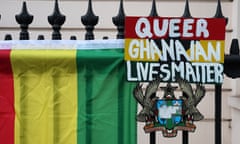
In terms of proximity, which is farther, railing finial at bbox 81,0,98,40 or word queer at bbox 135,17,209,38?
railing finial at bbox 81,0,98,40

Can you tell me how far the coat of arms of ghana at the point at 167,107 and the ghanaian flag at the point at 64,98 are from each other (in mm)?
90

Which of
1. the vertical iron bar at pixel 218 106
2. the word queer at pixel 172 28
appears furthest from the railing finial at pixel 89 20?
the vertical iron bar at pixel 218 106

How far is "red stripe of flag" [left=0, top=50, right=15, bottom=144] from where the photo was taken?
2184 mm

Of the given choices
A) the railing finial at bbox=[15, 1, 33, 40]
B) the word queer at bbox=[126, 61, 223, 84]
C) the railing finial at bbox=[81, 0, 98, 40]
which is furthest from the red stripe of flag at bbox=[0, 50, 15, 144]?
the word queer at bbox=[126, 61, 223, 84]

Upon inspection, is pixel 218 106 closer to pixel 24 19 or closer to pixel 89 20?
pixel 89 20

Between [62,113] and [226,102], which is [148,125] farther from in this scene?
[226,102]

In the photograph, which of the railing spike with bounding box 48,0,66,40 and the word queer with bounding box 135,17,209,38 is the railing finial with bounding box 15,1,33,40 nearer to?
the railing spike with bounding box 48,0,66,40

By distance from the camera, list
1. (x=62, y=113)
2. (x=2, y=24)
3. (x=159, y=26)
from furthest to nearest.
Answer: (x=2, y=24)
(x=62, y=113)
(x=159, y=26)

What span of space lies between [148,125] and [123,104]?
0.17 m

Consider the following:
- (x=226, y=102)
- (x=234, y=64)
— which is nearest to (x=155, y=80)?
(x=234, y=64)

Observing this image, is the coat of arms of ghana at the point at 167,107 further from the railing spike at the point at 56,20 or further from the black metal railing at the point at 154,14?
the railing spike at the point at 56,20

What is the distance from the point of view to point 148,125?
2.10 metres

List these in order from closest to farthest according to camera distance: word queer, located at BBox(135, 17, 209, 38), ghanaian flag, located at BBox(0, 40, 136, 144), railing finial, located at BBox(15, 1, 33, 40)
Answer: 1. word queer, located at BBox(135, 17, 209, 38)
2. ghanaian flag, located at BBox(0, 40, 136, 144)
3. railing finial, located at BBox(15, 1, 33, 40)

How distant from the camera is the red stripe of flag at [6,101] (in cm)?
218
